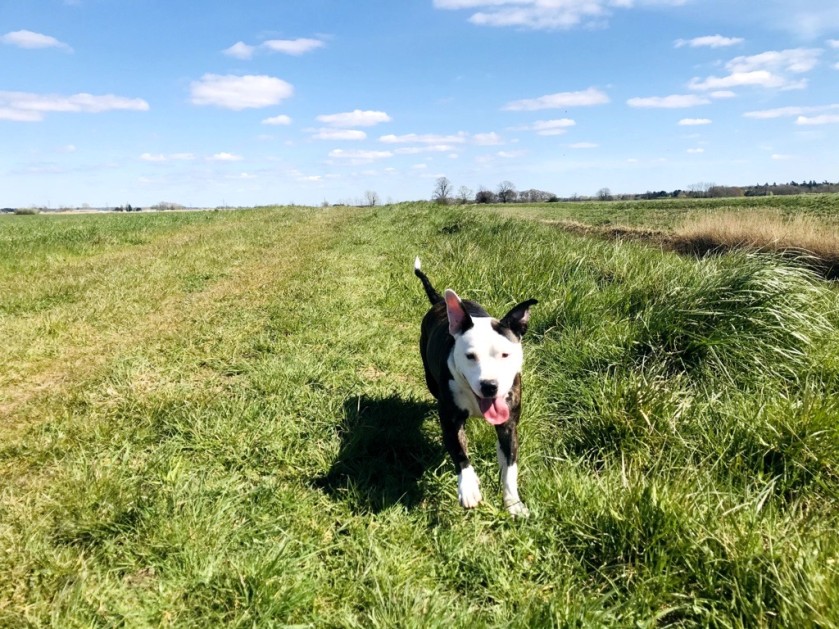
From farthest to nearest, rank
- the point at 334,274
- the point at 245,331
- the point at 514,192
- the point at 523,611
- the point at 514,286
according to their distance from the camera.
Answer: the point at 514,192 → the point at 334,274 → the point at 514,286 → the point at 245,331 → the point at 523,611

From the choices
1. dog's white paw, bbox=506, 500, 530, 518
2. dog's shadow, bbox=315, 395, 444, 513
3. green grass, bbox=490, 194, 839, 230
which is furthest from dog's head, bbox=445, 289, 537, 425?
green grass, bbox=490, 194, 839, 230

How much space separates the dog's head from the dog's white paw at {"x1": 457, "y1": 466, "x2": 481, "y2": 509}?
1.34 ft

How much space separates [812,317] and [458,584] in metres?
4.58

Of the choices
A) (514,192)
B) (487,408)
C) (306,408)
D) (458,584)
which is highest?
(514,192)

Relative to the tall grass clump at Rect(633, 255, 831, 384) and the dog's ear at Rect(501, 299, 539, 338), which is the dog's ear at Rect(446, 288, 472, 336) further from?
the tall grass clump at Rect(633, 255, 831, 384)

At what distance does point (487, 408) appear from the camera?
9.80 feet

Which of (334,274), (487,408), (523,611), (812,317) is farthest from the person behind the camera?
(334,274)

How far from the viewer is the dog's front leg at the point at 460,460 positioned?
9.94ft

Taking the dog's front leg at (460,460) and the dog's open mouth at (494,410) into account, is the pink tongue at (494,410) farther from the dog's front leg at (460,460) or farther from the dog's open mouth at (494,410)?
the dog's front leg at (460,460)

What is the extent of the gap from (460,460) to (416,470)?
1.80ft

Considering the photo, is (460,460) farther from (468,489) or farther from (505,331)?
(505,331)

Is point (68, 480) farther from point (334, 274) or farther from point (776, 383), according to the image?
point (334, 274)

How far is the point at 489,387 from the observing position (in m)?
2.85

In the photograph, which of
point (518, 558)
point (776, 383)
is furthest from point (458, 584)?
point (776, 383)
